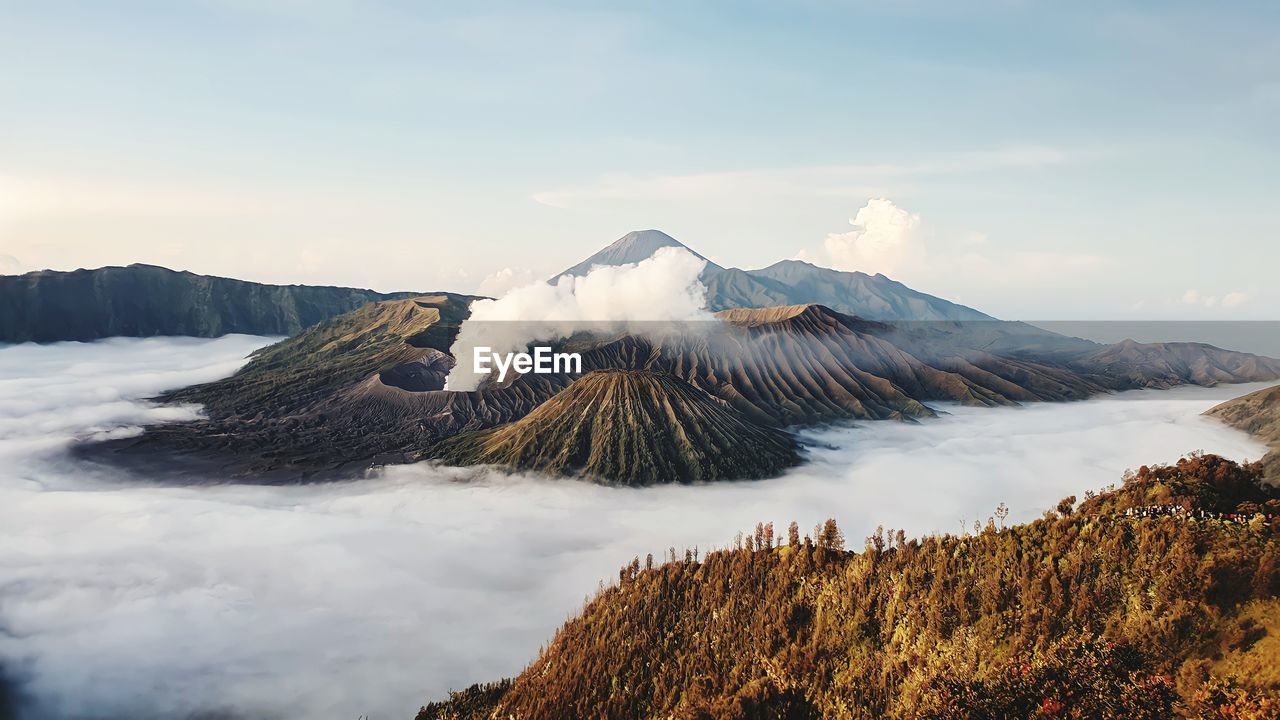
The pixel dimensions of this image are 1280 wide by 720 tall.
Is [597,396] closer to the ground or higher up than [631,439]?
higher up

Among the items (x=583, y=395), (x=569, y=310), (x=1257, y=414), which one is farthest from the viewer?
(x=569, y=310)

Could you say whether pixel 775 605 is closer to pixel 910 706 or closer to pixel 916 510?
pixel 910 706

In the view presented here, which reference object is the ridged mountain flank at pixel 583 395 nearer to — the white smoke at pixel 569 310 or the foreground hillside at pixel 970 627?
the white smoke at pixel 569 310

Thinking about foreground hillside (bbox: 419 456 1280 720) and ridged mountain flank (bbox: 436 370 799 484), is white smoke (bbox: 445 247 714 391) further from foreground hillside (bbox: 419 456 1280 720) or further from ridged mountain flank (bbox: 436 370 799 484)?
foreground hillside (bbox: 419 456 1280 720)

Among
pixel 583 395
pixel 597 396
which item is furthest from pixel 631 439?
pixel 583 395

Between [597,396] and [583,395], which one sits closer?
[597,396]

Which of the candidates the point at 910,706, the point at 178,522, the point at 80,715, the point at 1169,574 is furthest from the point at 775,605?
the point at 178,522

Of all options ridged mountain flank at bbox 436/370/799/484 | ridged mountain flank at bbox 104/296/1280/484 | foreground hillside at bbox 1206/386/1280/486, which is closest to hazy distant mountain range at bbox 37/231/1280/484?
ridged mountain flank at bbox 436/370/799/484

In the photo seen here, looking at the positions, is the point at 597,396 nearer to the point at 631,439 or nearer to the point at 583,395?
the point at 583,395
